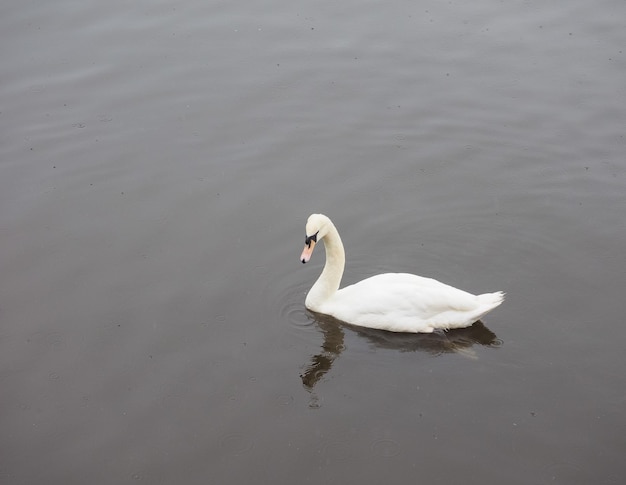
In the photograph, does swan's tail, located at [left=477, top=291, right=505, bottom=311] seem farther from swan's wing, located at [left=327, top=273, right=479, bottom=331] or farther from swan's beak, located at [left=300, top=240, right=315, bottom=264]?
swan's beak, located at [left=300, top=240, right=315, bottom=264]

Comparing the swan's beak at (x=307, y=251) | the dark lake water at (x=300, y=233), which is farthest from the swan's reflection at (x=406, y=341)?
the swan's beak at (x=307, y=251)

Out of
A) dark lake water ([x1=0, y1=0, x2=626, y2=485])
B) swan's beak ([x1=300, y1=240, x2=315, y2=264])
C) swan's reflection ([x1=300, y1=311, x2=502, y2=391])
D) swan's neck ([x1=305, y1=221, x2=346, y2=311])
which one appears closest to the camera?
dark lake water ([x1=0, y1=0, x2=626, y2=485])

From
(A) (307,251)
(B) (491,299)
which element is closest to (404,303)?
(B) (491,299)

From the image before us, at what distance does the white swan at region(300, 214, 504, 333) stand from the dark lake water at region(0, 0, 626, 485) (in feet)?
0.72

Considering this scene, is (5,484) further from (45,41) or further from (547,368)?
(45,41)

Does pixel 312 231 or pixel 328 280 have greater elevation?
pixel 312 231

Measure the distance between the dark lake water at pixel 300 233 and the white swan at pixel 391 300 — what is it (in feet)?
0.72

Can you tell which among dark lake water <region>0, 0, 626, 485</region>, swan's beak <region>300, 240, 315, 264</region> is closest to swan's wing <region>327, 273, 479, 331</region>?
dark lake water <region>0, 0, 626, 485</region>

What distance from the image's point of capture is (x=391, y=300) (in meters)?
10.3

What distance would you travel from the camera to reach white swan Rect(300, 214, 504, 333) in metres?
10.1

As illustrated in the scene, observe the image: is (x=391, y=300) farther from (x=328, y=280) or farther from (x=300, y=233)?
(x=300, y=233)

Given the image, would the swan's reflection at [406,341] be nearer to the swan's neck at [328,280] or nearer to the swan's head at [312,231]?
the swan's neck at [328,280]

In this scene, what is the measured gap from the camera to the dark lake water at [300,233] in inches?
347

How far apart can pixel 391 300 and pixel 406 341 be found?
51 centimetres
